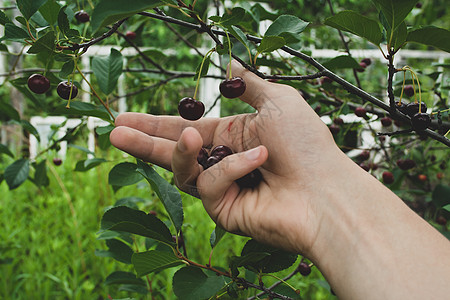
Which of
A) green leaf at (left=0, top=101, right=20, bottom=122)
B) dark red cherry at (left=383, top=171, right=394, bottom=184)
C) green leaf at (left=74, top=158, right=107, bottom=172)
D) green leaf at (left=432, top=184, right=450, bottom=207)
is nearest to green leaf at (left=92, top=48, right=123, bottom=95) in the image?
green leaf at (left=74, top=158, right=107, bottom=172)

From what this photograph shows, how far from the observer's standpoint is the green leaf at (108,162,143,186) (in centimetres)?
115

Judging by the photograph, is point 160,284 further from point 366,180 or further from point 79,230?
point 366,180

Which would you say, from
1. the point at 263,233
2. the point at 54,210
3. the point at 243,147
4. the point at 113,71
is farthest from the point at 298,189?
the point at 54,210

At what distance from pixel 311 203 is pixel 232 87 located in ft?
1.01

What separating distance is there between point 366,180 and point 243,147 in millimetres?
339

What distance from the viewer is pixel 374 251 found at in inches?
29.5

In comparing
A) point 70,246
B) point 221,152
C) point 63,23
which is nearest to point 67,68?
point 63,23

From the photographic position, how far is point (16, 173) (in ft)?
4.99

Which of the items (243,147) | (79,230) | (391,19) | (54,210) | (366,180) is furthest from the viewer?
(54,210)

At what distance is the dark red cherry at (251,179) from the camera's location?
95cm

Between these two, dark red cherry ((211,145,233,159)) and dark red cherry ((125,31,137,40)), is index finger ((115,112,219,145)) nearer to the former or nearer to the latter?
dark red cherry ((211,145,233,159))

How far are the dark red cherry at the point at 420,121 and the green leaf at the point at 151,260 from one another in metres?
0.60

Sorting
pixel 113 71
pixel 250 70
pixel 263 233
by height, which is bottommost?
pixel 263 233

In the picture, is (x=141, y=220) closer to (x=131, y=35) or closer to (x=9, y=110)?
(x=9, y=110)
